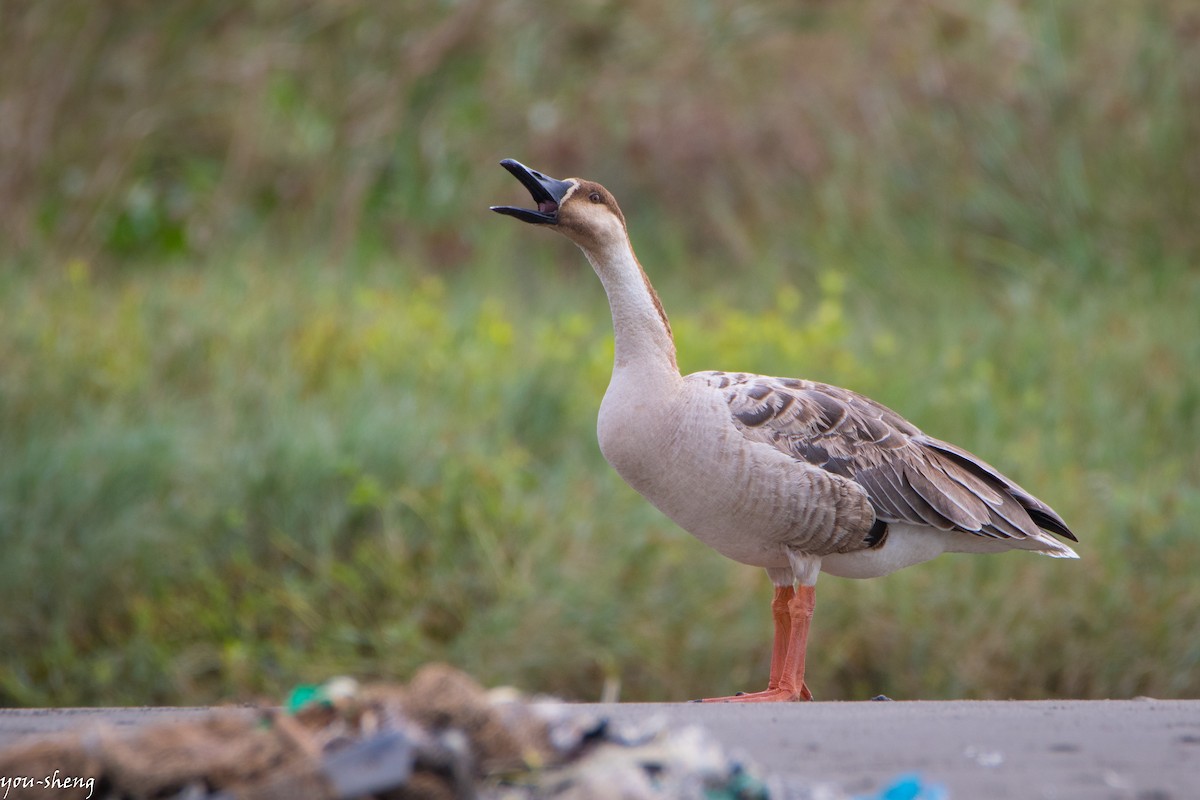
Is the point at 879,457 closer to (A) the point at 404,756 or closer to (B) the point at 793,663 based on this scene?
(B) the point at 793,663

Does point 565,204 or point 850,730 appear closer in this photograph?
point 850,730

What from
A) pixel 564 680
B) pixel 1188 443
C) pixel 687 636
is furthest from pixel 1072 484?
pixel 564 680

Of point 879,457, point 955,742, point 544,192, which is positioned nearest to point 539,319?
point 879,457

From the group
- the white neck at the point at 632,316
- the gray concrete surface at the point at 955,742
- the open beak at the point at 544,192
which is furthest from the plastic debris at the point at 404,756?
the open beak at the point at 544,192

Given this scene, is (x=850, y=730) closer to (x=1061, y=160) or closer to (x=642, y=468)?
(x=642, y=468)

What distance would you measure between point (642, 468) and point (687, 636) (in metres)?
2.72

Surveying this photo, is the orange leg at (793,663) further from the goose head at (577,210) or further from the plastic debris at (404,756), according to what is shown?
the plastic debris at (404,756)

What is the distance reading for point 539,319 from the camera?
10.3m

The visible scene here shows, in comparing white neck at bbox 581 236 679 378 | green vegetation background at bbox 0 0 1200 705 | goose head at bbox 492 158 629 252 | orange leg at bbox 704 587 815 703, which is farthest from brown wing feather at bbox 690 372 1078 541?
green vegetation background at bbox 0 0 1200 705

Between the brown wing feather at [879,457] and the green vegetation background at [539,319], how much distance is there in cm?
200

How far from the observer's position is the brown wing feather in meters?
4.69

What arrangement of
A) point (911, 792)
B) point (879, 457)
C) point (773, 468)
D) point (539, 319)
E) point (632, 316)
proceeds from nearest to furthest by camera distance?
point (911, 792)
point (773, 468)
point (632, 316)
point (879, 457)
point (539, 319)

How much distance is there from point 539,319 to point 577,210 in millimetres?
5746

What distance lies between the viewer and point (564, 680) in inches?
273
